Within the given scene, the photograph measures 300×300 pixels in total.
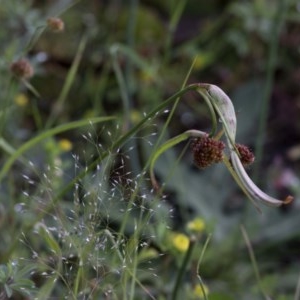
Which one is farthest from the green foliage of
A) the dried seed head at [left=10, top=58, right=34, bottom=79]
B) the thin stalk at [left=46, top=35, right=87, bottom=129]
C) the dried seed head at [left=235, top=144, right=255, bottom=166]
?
the dried seed head at [left=235, top=144, right=255, bottom=166]

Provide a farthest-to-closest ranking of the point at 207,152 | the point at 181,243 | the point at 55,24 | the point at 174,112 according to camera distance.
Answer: the point at 174,112
the point at 181,243
the point at 55,24
the point at 207,152

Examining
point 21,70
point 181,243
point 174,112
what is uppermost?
point 21,70

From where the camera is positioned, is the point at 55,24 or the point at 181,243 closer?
the point at 55,24

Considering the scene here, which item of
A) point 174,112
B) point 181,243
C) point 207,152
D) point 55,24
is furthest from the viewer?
point 174,112

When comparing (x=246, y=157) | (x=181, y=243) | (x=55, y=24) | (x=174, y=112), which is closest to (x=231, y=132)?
(x=246, y=157)

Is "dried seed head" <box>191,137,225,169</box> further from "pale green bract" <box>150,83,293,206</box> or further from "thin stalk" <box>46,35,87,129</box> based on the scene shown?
"thin stalk" <box>46,35,87,129</box>

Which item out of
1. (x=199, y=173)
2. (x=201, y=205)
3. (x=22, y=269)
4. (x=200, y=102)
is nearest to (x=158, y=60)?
(x=200, y=102)

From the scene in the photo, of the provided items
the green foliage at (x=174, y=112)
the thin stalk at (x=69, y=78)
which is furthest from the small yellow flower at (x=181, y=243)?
the thin stalk at (x=69, y=78)

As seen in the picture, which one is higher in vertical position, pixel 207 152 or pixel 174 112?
pixel 207 152

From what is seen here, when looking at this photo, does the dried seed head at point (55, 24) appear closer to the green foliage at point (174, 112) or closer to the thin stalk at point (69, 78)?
the thin stalk at point (69, 78)

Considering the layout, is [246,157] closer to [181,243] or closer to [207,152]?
[207,152]
